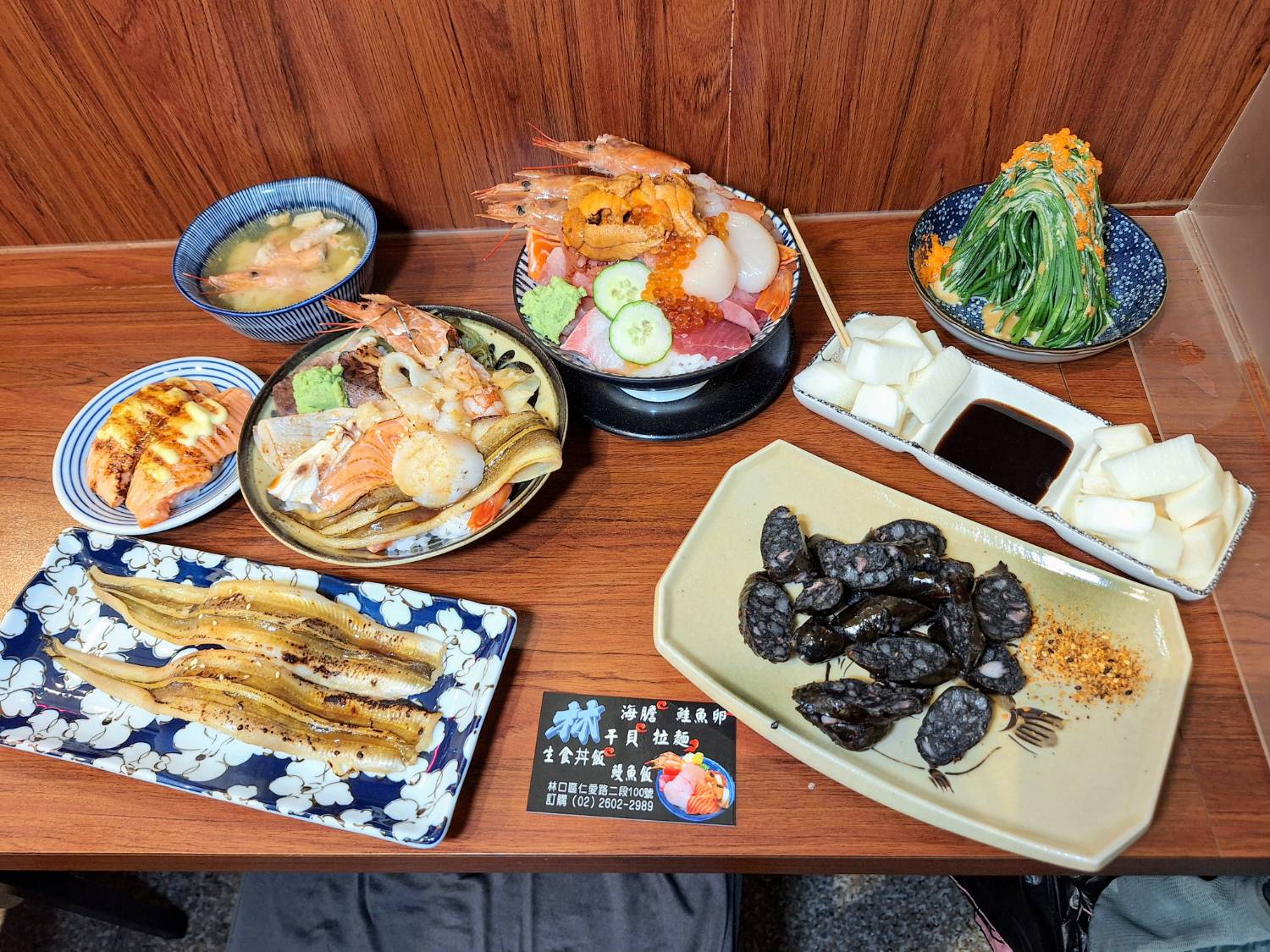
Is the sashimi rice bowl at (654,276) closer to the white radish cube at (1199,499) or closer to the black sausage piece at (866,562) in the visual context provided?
the black sausage piece at (866,562)

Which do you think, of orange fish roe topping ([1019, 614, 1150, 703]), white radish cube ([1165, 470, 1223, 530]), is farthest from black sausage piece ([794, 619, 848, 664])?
white radish cube ([1165, 470, 1223, 530])

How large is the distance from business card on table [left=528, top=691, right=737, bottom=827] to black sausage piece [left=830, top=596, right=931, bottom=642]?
25cm

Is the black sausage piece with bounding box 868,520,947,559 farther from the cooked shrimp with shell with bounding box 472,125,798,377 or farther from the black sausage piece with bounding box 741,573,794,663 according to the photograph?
the cooked shrimp with shell with bounding box 472,125,798,377

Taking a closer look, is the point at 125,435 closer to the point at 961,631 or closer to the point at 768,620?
the point at 768,620

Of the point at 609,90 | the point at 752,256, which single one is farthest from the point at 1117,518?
the point at 609,90

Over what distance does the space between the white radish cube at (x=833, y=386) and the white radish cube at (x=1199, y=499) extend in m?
0.57

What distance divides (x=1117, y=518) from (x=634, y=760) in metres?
0.90

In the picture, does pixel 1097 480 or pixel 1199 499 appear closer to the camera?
pixel 1199 499

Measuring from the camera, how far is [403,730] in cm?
130

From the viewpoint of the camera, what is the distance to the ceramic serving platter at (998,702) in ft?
3.82

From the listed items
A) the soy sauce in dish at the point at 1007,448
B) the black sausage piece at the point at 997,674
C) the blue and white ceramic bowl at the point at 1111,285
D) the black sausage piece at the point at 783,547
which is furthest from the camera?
the blue and white ceramic bowl at the point at 1111,285

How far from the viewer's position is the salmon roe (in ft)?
5.09

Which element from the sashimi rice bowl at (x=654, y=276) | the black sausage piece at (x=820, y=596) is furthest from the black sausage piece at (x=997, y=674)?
the sashimi rice bowl at (x=654, y=276)

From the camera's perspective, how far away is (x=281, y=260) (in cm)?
179
